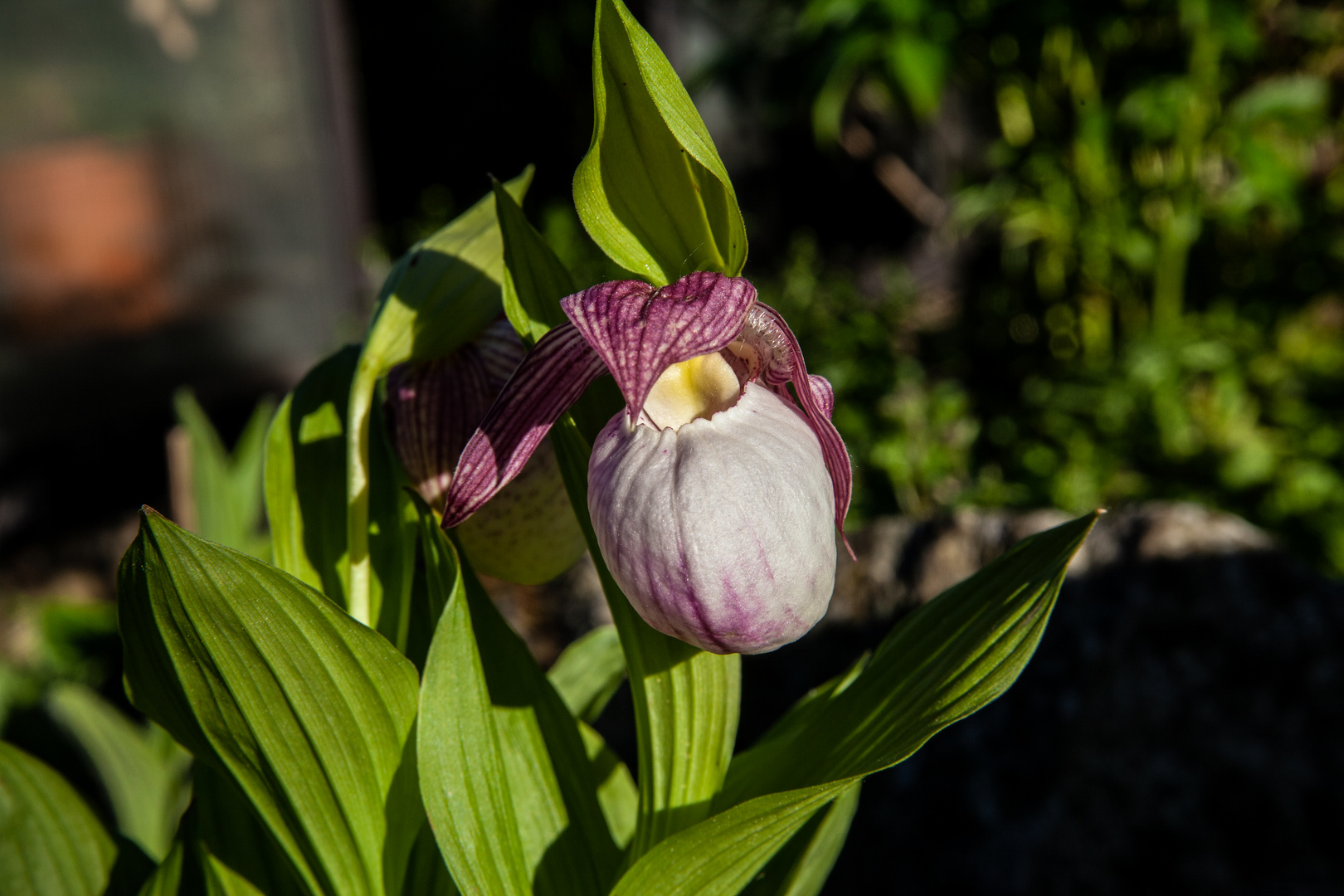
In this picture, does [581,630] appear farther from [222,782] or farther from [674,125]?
[674,125]

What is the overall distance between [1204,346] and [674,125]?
69.5 inches

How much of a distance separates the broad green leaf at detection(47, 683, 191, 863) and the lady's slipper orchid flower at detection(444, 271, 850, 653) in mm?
846

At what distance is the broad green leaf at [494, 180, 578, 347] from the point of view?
0.52 metres

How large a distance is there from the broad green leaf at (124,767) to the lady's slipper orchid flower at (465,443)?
2.23 feet

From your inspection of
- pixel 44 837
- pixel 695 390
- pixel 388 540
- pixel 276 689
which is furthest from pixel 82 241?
pixel 695 390

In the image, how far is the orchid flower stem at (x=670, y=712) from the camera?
1.81 ft

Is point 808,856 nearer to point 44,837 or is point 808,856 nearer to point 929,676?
point 929,676

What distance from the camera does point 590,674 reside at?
85 cm

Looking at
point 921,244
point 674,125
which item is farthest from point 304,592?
point 921,244

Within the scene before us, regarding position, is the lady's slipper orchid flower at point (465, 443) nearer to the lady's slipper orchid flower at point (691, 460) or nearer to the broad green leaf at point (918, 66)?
the lady's slipper orchid flower at point (691, 460)

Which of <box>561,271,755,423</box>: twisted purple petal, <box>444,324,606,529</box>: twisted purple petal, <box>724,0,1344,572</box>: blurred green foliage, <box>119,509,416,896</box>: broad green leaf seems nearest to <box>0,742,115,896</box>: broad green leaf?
<box>119,509,416,896</box>: broad green leaf

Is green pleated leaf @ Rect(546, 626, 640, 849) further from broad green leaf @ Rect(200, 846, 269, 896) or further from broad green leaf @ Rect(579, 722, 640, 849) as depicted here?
broad green leaf @ Rect(200, 846, 269, 896)

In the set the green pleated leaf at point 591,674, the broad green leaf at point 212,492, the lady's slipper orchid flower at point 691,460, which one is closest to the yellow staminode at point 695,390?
the lady's slipper orchid flower at point 691,460

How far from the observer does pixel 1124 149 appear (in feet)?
6.53
